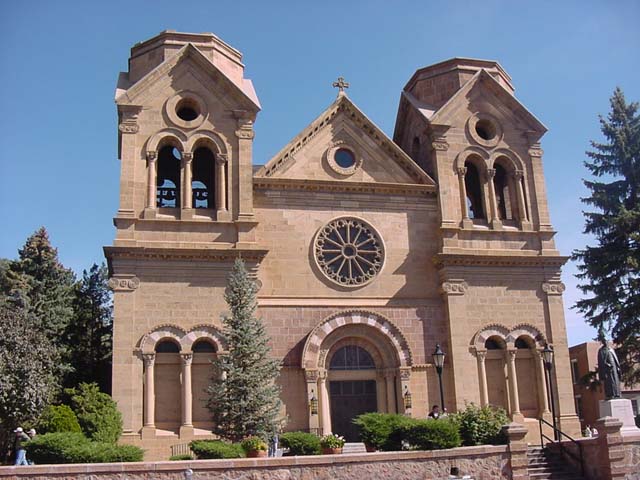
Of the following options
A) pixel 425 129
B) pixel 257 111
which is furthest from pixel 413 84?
pixel 257 111

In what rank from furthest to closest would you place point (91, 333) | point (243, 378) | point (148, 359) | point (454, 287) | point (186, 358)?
point (91, 333)
point (454, 287)
point (186, 358)
point (148, 359)
point (243, 378)

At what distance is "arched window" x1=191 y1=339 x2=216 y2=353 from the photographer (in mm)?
28744

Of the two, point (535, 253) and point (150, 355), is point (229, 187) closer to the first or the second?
point (150, 355)

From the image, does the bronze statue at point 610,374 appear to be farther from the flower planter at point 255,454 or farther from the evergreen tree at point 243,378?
the flower planter at point 255,454

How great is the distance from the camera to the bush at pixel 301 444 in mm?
22125

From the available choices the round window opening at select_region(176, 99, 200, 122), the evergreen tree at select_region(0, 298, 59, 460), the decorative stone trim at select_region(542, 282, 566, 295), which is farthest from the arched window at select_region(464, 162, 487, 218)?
the evergreen tree at select_region(0, 298, 59, 460)

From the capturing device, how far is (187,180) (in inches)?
1211

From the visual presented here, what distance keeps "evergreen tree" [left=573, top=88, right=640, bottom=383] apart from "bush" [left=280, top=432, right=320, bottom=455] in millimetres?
19388

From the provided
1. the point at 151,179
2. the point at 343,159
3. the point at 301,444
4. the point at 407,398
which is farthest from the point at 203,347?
the point at 343,159

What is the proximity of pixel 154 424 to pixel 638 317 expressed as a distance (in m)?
22.5

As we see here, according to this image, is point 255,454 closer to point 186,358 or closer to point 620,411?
point 186,358

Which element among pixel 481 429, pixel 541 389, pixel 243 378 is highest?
pixel 243 378

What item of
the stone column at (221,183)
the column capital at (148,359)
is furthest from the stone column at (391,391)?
the stone column at (221,183)

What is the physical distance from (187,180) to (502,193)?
15.2 metres
